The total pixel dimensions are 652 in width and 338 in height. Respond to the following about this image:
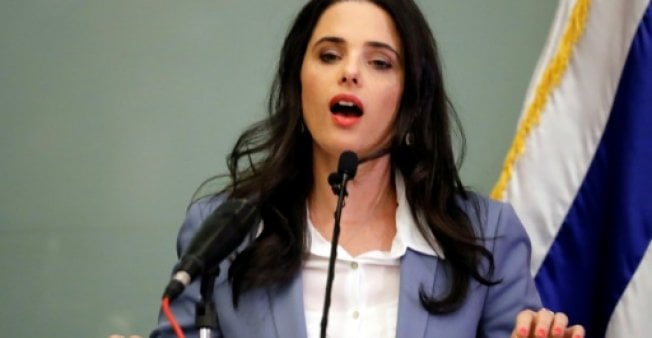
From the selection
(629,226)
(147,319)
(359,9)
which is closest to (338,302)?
(359,9)

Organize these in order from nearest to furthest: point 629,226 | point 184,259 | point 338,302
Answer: point 184,259, point 338,302, point 629,226

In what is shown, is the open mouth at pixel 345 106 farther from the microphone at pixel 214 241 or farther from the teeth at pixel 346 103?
the microphone at pixel 214 241

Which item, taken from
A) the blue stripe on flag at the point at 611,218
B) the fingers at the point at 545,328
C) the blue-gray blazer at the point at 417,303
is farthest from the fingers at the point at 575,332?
the blue stripe on flag at the point at 611,218

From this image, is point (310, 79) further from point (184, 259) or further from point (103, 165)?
point (103, 165)

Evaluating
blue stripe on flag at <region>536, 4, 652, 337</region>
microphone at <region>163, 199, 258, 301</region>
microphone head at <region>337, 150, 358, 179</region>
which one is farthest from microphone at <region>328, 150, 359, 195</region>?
blue stripe on flag at <region>536, 4, 652, 337</region>

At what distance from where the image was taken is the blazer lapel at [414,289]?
169 cm

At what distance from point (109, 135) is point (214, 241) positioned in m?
1.26

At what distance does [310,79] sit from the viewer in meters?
1.83

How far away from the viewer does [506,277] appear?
1783mm

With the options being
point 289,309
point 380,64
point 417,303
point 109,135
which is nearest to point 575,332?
point 417,303

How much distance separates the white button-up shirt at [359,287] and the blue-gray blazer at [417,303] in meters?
0.02

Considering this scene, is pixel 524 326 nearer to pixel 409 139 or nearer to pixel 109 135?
pixel 409 139

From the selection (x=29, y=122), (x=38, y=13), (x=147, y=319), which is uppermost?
(x=38, y=13)

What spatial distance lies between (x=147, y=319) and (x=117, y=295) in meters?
0.08
